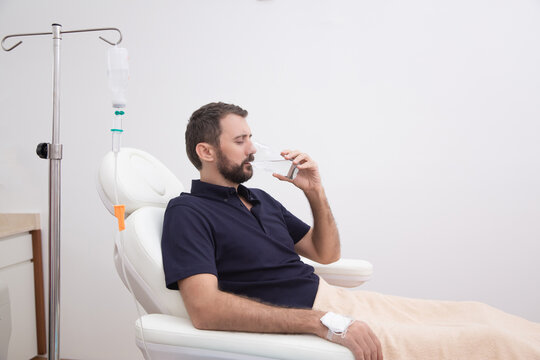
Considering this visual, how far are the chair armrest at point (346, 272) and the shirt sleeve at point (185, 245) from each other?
1.65 feet

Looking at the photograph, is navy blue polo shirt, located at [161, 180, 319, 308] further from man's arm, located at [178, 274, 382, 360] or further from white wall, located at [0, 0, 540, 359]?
white wall, located at [0, 0, 540, 359]

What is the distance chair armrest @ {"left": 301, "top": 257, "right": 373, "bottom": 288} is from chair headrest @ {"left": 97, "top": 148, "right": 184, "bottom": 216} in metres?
0.59

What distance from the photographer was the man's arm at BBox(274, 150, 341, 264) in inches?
57.4

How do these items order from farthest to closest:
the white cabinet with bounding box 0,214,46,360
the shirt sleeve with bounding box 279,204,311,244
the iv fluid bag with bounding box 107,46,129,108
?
the white cabinet with bounding box 0,214,46,360
the shirt sleeve with bounding box 279,204,311,244
the iv fluid bag with bounding box 107,46,129,108

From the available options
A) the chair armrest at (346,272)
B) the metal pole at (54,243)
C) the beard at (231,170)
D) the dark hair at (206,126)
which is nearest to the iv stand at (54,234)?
the metal pole at (54,243)

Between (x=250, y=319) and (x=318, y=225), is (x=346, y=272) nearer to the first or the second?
(x=318, y=225)

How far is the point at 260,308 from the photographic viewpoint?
3.34ft

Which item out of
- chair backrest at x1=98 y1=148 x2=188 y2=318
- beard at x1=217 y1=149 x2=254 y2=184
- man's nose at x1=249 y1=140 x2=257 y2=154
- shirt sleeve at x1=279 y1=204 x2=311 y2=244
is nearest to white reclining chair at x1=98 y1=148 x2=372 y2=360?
chair backrest at x1=98 y1=148 x2=188 y2=318

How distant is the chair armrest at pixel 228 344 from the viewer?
0.92 metres

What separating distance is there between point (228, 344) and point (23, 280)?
65.7 inches

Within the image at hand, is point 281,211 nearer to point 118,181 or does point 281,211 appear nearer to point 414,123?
point 118,181

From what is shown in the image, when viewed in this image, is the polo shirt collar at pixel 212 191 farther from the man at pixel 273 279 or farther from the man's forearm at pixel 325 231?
the man's forearm at pixel 325 231

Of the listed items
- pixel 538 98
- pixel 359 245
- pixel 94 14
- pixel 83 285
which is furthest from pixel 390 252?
pixel 94 14

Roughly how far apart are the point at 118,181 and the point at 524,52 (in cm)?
179
